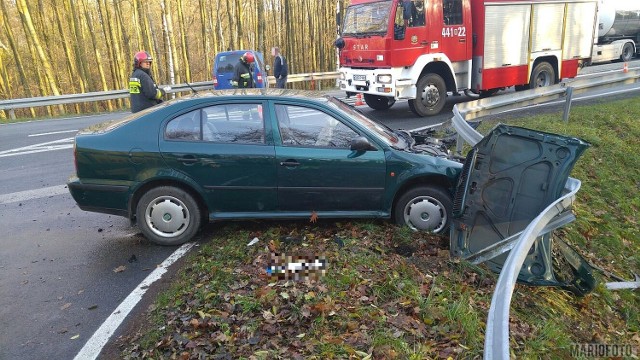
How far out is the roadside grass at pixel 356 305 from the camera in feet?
10.4

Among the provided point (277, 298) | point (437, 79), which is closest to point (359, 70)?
point (437, 79)

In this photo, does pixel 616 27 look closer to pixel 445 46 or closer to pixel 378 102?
pixel 445 46

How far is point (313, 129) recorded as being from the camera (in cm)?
484

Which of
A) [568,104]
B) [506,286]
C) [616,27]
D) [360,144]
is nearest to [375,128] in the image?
[360,144]

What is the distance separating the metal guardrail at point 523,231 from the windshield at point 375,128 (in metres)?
0.99

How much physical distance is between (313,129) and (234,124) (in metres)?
0.83

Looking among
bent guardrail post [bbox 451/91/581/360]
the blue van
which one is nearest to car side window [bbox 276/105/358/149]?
bent guardrail post [bbox 451/91/581/360]

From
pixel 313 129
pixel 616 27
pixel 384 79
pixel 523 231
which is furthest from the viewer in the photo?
pixel 616 27

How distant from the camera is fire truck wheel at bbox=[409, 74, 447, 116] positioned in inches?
444

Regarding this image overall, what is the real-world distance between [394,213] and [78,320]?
10.2 feet

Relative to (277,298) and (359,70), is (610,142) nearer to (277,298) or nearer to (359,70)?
(359,70)

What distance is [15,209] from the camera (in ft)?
19.9

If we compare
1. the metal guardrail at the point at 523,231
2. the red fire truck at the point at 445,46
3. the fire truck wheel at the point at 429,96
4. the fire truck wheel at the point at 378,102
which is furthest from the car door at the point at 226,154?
the fire truck wheel at the point at 378,102

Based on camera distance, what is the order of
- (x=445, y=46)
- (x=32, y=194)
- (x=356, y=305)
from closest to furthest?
(x=356, y=305), (x=32, y=194), (x=445, y=46)
